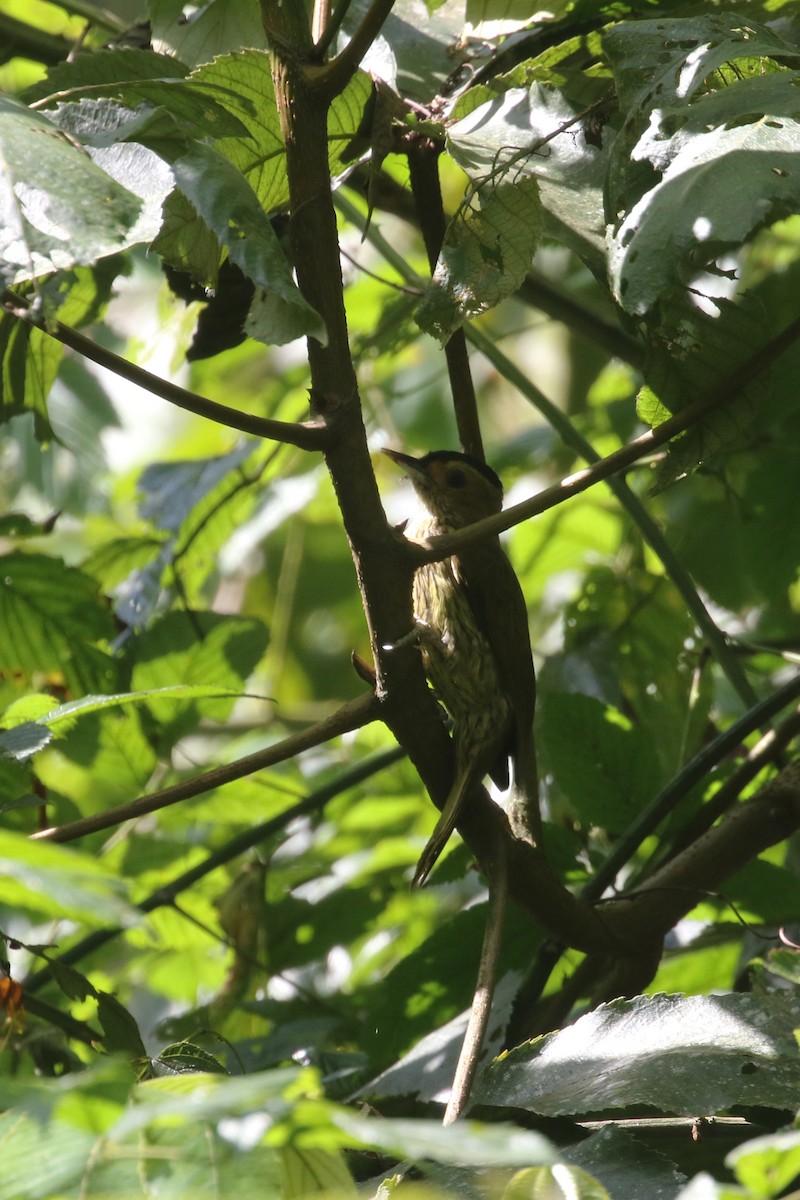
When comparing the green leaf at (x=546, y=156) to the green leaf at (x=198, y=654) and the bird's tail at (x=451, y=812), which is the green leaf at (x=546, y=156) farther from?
the green leaf at (x=198, y=654)

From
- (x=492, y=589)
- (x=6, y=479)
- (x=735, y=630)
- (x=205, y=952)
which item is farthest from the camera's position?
(x=6, y=479)

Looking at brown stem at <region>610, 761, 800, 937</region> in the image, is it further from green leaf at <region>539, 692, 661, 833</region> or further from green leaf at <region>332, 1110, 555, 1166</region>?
green leaf at <region>332, 1110, 555, 1166</region>

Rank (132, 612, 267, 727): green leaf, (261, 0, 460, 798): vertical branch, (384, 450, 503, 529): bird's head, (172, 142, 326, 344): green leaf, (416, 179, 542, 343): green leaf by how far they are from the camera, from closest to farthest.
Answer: (172, 142, 326, 344): green leaf, (261, 0, 460, 798): vertical branch, (416, 179, 542, 343): green leaf, (132, 612, 267, 727): green leaf, (384, 450, 503, 529): bird's head

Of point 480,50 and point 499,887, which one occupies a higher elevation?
point 480,50

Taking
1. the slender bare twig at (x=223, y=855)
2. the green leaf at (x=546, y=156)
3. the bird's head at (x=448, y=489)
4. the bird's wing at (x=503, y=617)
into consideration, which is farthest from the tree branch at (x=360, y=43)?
the bird's head at (x=448, y=489)

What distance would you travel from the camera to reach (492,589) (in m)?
2.42

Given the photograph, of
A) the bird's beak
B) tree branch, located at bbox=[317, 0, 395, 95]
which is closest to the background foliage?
tree branch, located at bbox=[317, 0, 395, 95]

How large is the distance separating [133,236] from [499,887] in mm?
929

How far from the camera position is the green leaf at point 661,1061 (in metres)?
1.21

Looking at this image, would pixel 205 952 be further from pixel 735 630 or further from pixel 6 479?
pixel 6 479

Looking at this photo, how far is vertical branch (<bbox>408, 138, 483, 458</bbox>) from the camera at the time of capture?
190cm

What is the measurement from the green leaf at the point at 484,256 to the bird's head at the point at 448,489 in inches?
50.0

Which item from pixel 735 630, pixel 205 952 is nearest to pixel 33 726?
pixel 205 952

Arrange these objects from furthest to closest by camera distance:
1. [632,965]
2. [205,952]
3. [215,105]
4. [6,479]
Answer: [6,479], [205,952], [632,965], [215,105]
